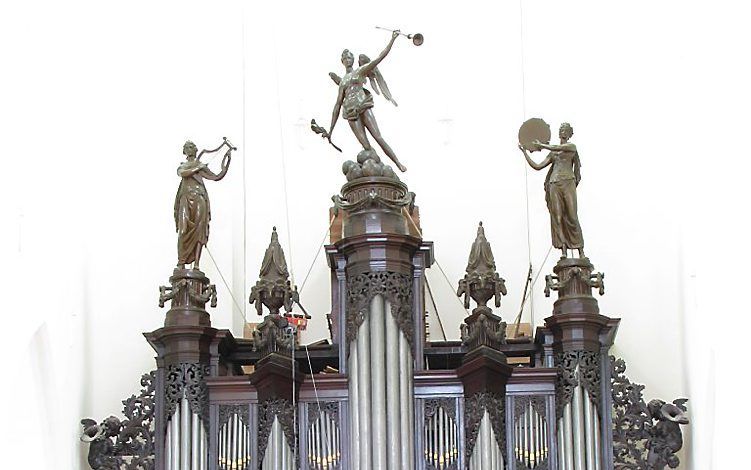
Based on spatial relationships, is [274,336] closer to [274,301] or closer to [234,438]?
[274,301]

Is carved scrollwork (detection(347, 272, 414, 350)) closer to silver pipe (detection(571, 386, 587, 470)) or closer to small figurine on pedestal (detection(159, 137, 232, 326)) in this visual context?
small figurine on pedestal (detection(159, 137, 232, 326))

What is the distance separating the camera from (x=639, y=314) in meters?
15.8

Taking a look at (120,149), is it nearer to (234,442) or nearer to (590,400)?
(234,442)

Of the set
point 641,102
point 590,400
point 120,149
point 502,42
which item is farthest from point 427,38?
point 590,400

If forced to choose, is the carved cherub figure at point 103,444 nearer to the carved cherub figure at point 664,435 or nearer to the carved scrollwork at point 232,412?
the carved scrollwork at point 232,412

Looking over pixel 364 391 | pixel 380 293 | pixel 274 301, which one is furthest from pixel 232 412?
pixel 380 293

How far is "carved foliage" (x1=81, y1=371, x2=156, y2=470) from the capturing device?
14.4m

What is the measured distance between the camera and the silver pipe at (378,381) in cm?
1358

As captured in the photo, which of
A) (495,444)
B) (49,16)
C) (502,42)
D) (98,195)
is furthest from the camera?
(502,42)

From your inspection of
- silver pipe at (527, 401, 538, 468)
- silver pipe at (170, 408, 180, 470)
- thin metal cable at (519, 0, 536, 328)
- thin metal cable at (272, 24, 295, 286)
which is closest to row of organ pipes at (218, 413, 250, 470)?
silver pipe at (170, 408, 180, 470)

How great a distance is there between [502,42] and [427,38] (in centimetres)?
83

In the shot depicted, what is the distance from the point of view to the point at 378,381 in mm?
13836

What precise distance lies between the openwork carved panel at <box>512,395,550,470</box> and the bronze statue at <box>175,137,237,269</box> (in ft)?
10.6

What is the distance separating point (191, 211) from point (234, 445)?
218 centimetres
